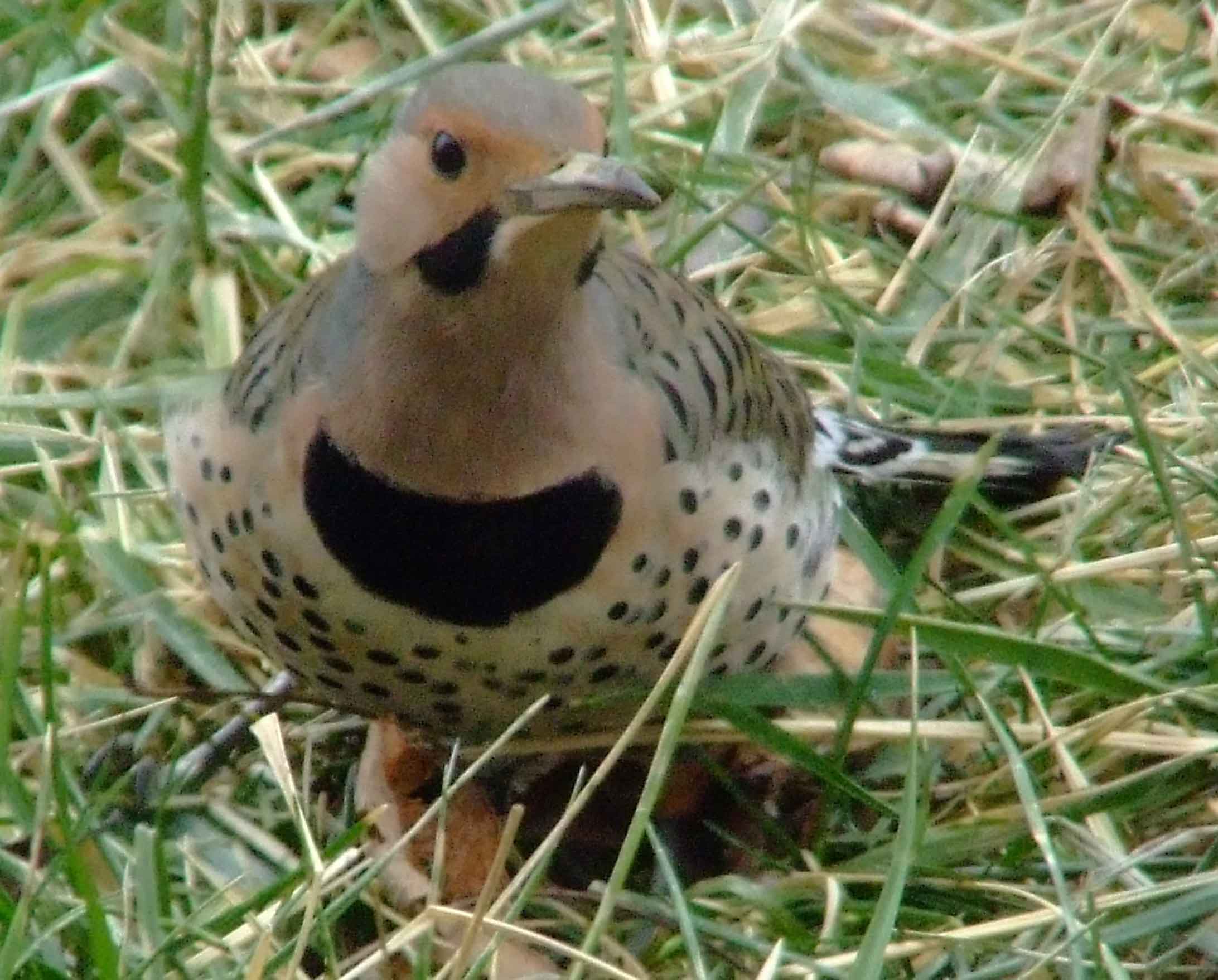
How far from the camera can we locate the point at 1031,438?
2973mm

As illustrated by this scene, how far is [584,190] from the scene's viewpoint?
1896 millimetres

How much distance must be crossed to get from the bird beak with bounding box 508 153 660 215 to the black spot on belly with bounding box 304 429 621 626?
1.15 ft

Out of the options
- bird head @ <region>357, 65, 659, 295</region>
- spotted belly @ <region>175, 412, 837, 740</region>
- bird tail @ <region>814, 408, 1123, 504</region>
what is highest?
bird head @ <region>357, 65, 659, 295</region>

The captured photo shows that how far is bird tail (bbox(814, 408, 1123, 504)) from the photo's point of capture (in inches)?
117

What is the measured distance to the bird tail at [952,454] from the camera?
297 centimetres

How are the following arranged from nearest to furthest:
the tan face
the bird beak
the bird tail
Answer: the bird beak
the tan face
the bird tail

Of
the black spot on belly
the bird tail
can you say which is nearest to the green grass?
the bird tail

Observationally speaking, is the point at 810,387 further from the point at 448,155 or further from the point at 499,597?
the point at 448,155

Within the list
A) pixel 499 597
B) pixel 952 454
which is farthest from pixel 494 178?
pixel 952 454

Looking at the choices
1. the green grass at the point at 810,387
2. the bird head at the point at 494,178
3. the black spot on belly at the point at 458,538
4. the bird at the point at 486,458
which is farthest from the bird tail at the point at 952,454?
the bird head at the point at 494,178

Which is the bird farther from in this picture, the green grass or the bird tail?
the bird tail

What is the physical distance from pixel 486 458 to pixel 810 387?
1.23 meters

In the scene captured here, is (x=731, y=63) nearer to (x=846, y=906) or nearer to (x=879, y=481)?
(x=879, y=481)

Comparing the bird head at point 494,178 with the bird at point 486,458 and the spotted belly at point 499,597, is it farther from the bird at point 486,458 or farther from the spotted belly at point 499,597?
the spotted belly at point 499,597
